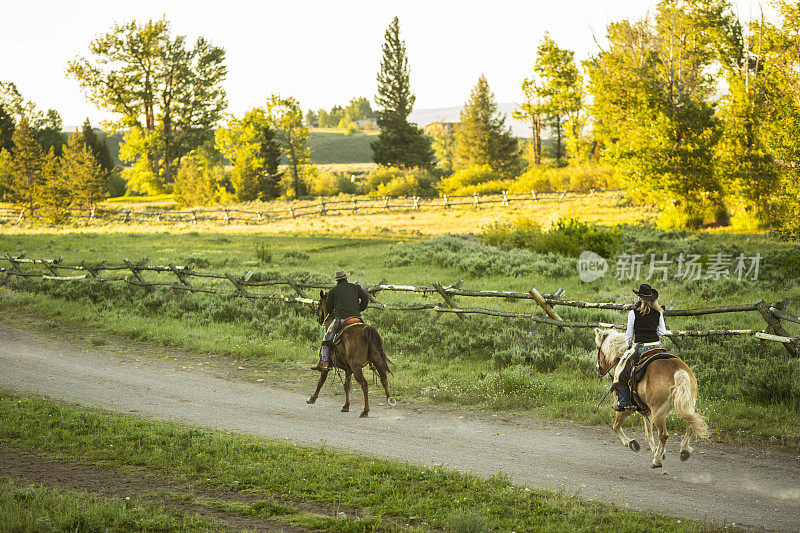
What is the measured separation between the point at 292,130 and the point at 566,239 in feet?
173

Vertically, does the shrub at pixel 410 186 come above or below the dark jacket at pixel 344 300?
above

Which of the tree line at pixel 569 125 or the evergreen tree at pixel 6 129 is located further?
the evergreen tree at pixel 6 129

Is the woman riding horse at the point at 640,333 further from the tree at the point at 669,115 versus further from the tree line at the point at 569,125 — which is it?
the tree at the point at 669,115

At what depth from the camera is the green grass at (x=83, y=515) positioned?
20.8ft

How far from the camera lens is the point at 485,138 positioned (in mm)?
80125

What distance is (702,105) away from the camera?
37.1m

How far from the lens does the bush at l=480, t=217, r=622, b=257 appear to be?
92.1ft

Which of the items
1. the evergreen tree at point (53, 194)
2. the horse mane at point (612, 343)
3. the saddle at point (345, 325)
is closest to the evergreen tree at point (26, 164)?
the evergreen tree at point (53, 194)

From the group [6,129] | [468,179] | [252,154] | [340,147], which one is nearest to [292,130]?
[252,154]

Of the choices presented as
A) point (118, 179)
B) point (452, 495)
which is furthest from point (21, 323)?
point (118, 179)

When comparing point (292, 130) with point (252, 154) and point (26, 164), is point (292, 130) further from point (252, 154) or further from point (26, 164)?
point (26, 164)

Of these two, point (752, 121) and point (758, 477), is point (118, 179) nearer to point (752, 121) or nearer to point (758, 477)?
point (752, 121)

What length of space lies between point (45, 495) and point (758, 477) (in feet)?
27.4

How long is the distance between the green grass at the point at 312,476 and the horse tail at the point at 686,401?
1295 millimetres
